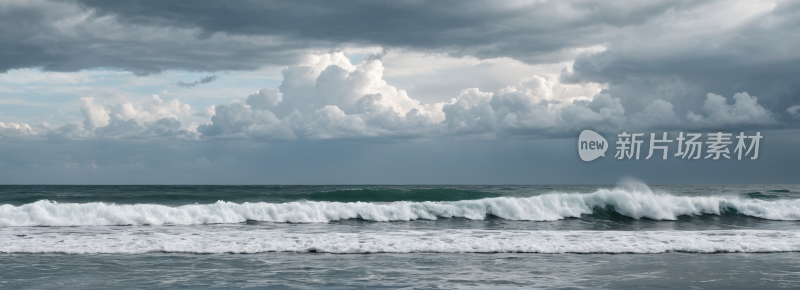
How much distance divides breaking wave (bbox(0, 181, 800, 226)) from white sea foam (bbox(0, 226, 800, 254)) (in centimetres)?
270

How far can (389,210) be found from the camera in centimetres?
1961

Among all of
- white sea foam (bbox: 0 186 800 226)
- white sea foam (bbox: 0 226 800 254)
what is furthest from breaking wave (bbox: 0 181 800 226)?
white sea foam (bbox: 0 226 800 254)

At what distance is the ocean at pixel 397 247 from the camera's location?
27.4 ft

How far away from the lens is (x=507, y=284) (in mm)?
7930

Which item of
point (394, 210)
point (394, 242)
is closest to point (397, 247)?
point (394, 242)

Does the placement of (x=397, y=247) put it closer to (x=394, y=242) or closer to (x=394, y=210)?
(x=394, y=242)

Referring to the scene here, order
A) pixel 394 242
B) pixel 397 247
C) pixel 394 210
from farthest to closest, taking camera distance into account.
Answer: pixel 394 210, pixel 394 242, pixel 397 247

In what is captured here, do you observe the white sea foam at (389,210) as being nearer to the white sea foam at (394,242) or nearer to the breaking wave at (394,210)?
the breaking wave at (394,210)

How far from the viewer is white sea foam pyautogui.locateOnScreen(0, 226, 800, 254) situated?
38.1ft

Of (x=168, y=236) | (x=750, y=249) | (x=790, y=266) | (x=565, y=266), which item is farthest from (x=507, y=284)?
(x=168, y=236)

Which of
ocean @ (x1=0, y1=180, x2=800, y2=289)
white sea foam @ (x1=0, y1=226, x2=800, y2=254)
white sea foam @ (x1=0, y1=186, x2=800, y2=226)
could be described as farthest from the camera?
white sea foam @ (x1=0, y1=186, x2=800, y2=226)

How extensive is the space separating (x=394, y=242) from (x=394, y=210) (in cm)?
717

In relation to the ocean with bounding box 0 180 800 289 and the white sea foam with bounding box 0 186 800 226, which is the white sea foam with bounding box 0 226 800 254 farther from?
the white sea foam with bounding box 0 186 800 226

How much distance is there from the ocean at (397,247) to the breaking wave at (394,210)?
58 mm
